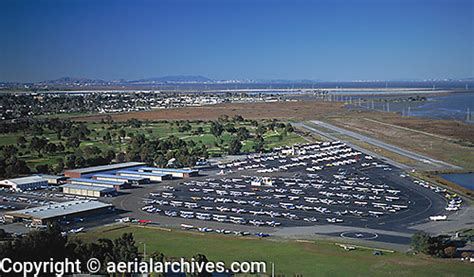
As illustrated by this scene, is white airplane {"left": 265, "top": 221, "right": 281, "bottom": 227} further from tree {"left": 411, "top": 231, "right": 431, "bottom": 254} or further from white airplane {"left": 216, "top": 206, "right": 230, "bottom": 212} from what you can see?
tree {"left": 411, "top": 231, "right": 431, "bottom": 254}

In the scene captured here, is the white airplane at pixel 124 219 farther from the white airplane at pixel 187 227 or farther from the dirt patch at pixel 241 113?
the dirt patch at pixel 241 113

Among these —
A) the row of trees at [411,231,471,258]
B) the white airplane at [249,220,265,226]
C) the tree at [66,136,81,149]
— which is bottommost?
the white airplane at [249,220,265,226]

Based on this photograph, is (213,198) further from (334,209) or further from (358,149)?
(358,149)

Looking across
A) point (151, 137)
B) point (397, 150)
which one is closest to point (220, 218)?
point (397, 150)

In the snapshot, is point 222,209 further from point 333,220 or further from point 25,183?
point 25,183

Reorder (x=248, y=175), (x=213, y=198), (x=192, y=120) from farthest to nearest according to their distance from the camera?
(x=192, y=120) < (x=248, y=175) < (x=213, y=198)

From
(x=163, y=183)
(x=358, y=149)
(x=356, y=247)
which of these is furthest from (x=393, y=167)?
(x=356, y=247)
